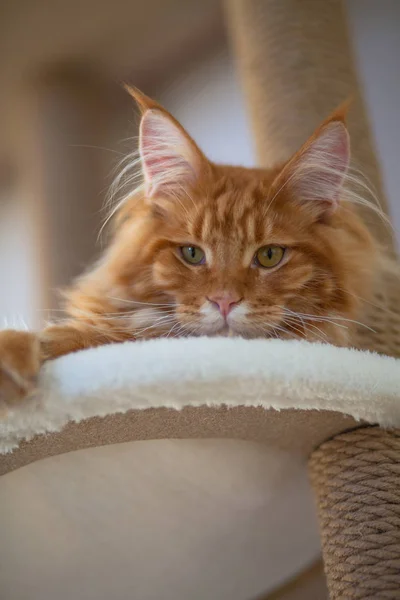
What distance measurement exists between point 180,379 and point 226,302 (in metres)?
0.26

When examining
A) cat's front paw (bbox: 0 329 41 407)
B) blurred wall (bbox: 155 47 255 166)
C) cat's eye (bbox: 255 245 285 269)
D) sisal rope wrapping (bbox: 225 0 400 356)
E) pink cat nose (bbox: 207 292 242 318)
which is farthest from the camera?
blurred wall (bbox: 155 47 255 166)

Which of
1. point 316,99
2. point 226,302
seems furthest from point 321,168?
point 316,99

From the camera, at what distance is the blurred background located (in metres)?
2.57

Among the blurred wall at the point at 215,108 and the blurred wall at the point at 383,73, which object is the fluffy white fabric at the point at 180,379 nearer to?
the blurred wall at the point at 383,73

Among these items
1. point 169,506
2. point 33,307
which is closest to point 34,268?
point 33,307

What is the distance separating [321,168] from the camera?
4.04 feet

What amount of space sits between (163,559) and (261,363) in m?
0.51

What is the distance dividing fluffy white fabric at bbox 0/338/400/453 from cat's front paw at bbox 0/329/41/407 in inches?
0.6

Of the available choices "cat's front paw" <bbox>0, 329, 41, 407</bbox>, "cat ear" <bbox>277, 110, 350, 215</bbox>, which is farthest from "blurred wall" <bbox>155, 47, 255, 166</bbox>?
"cat's front paw" <bbox>0, 329, 41, 407</bbox>

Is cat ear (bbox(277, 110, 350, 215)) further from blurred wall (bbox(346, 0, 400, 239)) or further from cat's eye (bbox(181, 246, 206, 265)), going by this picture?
blurred wall (bbox(346, 0, 400, 239))

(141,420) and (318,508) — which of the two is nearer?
(141,420)

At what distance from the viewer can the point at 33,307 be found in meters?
2.73

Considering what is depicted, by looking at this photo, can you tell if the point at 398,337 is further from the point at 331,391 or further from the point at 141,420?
the point at 141,420

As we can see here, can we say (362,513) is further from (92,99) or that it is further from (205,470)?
(92,99)
